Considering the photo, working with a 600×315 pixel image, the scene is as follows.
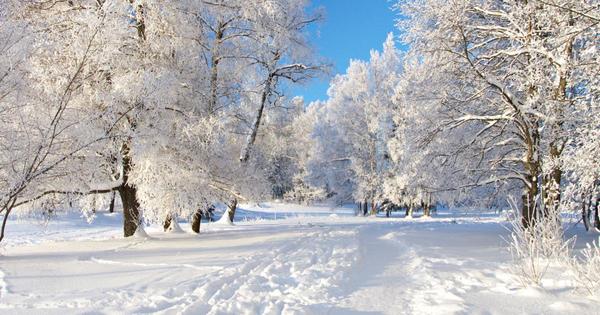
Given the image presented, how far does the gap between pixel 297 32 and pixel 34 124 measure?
9.06 m

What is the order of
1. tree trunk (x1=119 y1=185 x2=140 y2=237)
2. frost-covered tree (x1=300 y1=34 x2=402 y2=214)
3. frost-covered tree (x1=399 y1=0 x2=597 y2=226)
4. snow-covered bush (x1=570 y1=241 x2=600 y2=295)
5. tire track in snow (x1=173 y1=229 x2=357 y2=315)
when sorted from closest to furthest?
tire track in snow (x1=173 y1=229 x2=357 y2=315) → snow-covered bush (x1=570 y1=241 x2=600 y2=295) → frost-covered tree (x1=399 y1=0 x2=597 y2=226) → tree trunk (x1=119 y1=185 x2=140 y2=237) → frost-covered tree (x1=300 y1=34 x2=402 y2=214)

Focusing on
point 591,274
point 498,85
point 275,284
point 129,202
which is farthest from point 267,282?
point 129,202

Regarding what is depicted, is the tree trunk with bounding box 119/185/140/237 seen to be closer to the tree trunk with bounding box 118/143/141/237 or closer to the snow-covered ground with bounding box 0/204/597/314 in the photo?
the tree trunk with bounding box 118/143/141/237

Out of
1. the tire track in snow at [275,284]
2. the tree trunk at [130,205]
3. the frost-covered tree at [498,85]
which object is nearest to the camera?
the tire track in snow at [275,284]

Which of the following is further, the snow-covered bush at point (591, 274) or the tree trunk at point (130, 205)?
the tree trunk at point (130, 205)

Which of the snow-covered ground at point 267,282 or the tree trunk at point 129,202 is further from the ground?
Result: the tree trunk at point 129,202

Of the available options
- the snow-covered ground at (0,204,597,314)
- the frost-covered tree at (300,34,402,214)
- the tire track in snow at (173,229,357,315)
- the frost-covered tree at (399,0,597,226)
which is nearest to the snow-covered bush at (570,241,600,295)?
the snow-covered ground at (0,204,597,314)

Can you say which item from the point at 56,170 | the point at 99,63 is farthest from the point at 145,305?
the point at 99,63

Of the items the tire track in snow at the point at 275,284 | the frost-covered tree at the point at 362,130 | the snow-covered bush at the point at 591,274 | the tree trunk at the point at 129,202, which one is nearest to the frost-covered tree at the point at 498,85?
the snow-covered bush at the point at 591,274

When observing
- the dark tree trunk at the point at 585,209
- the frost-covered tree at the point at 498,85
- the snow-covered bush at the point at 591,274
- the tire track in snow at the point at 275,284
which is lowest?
the tire track in snow at the point at 275,284

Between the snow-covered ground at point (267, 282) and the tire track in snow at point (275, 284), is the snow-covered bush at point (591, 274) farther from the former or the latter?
the tire track in snow at point (275, 284)

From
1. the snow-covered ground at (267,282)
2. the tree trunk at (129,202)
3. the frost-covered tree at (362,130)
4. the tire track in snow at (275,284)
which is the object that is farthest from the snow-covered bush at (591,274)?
the frost-covered tree at (362,130)

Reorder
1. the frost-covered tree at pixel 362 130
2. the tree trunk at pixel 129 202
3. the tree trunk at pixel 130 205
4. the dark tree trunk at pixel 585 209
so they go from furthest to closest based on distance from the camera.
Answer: the frost-covered tree at pixel 362 130
the tree trunk at pixel 130 205
the tree trunk at pixel 129 202
the dark tree trunk at pixel 585 209

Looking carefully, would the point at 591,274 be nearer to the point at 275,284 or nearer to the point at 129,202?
the point at 275,284
